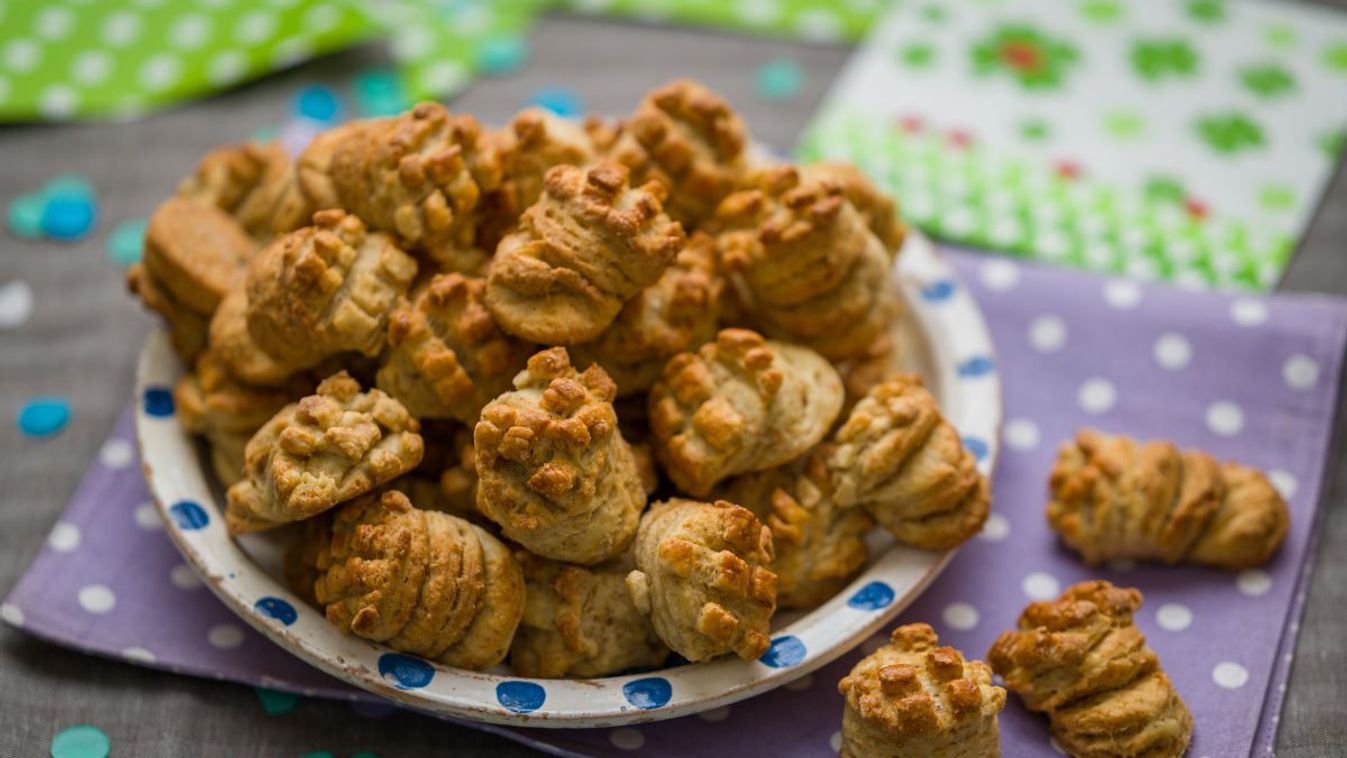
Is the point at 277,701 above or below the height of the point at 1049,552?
below

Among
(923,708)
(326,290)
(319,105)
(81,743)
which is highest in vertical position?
(326,290)

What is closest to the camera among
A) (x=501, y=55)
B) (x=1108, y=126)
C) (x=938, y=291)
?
(x=938, y=291)

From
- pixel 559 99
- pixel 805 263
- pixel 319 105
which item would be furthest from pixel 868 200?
pixel 319 105

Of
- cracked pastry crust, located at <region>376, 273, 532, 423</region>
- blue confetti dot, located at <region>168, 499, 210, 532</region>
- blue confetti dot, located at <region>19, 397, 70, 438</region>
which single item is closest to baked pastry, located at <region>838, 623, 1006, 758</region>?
cracked pastry crust, located at <region>376, 273, 532, 423</region>

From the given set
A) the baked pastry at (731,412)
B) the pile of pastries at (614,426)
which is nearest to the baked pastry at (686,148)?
the pile of pastries at (614,426)

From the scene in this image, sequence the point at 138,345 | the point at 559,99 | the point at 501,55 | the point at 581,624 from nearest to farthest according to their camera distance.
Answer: the point at 581,624 < the point at 138,345 < the point at 559,99 < the point at 501,55

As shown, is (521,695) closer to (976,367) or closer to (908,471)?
(908,471)


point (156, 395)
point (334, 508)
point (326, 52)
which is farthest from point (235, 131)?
point (334, 508)
